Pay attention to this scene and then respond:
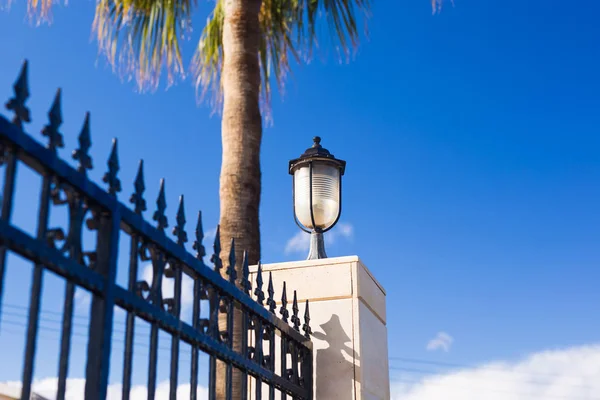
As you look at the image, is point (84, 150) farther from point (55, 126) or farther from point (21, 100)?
point (21, 100)

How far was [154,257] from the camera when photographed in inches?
120

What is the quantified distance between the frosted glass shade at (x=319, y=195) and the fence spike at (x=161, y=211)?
8.93 ft

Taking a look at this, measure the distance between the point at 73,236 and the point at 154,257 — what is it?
56 centimetres

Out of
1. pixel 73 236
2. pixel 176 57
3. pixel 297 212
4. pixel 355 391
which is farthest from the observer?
pixel 176 57

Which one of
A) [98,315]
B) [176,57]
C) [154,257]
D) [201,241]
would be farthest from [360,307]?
[176,57]

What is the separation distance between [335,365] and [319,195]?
1477mm

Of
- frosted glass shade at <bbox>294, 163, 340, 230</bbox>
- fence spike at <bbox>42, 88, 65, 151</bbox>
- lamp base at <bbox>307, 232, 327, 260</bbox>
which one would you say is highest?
frosted glass shade at <bbox>294, 163, 340, 230</bbox>

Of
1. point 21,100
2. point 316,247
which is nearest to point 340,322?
point 316,247

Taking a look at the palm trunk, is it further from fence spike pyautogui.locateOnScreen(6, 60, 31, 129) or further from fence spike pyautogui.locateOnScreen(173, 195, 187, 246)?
fence spike pyautogui.locateOnScreen(6, 60, 31, 129)

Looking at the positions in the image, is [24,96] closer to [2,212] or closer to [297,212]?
[2,212]

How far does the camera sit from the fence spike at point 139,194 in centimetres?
295

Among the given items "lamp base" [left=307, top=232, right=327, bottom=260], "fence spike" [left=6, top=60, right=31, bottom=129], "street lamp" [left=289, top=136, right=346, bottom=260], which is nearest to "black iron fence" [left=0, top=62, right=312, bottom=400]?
"fence spike" [left=6, top=60, right=31, bottom=129]

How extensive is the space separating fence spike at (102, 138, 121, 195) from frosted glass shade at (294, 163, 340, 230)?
121 inches

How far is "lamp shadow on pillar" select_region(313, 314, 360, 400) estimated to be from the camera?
4754 millimetres
